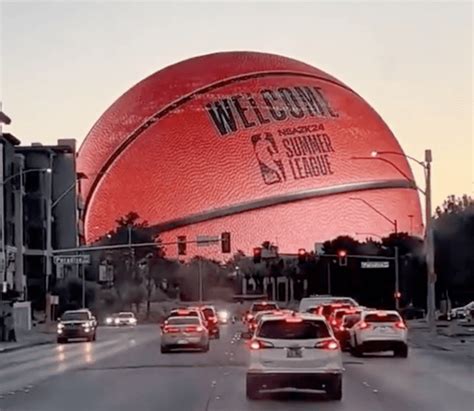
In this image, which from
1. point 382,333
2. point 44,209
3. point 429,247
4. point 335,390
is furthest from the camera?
point 44,209

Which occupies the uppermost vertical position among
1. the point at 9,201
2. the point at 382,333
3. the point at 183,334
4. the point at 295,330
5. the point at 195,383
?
the point at 9,201

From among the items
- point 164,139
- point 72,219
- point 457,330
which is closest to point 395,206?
point 164,139

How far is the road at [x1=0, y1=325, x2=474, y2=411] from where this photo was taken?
23172 mm

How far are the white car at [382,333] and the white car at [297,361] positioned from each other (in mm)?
16702

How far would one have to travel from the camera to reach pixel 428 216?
59.8 metres

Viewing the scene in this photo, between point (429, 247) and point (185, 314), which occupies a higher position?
point (429, 247)

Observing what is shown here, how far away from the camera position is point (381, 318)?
41094 mm

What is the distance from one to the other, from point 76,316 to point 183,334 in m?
16.1

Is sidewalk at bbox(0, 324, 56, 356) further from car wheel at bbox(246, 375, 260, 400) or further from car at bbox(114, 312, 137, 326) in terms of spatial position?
car wheel at bbox(246, 375, 260, 400)

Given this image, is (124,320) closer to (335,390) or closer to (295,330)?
(295,330)

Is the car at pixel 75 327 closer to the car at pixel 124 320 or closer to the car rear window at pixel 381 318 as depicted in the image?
the car rear window at pixel 381 318

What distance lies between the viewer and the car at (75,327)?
2360 inches

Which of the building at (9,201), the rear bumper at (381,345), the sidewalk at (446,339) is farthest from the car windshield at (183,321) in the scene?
the building at (9,201)

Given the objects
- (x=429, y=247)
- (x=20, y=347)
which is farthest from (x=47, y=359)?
(x=429, y=247)
